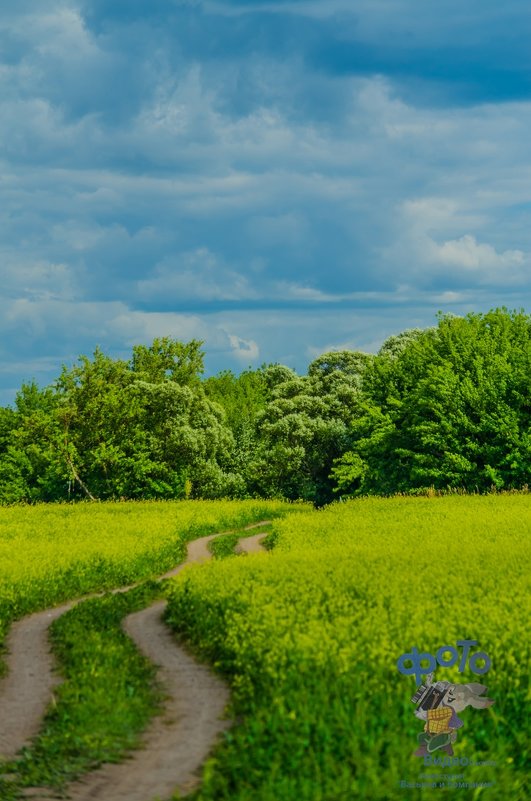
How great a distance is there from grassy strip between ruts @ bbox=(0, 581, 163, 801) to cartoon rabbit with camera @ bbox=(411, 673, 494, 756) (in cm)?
479

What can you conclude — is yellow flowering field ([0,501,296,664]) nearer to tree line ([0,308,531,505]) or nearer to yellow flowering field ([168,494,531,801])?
yellow flowering field ([168,494,531,801])

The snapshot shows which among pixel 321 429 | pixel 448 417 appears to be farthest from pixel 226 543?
pixel 321 429

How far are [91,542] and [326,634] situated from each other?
72.2 feet

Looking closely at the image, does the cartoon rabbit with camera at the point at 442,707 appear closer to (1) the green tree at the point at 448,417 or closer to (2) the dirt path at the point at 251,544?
(2) the dirt path at the point at 251,544

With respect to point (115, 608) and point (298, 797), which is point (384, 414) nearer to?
point (115, 608)

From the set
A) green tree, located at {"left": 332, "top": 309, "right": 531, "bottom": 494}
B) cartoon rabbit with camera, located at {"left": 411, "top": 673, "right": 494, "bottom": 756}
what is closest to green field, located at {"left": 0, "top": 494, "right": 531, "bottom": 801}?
cartoon rabbit with camera, located at {"left": 411, "top": 673, "right": 494, "bottom": 756}

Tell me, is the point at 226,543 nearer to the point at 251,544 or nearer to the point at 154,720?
the point at 251,544

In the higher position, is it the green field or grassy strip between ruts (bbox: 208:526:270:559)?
the green field

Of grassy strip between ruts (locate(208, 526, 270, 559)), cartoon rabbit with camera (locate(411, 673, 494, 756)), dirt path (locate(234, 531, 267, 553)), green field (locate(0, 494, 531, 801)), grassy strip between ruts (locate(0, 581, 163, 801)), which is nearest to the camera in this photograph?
green field (locate(0, 494, 531, 801))

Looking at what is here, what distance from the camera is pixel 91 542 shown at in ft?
123

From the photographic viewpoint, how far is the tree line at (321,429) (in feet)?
222

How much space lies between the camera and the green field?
12422 millimetres

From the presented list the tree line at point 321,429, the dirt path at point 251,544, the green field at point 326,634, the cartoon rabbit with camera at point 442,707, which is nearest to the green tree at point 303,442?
the tree line at point 321,429

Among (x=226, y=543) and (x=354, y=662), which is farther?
(x=226, y=543)
